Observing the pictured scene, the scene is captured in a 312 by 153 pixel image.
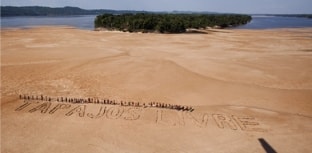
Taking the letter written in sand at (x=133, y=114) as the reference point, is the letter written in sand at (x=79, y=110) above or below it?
below

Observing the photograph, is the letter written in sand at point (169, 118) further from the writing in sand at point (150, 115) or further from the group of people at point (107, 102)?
the group of people at point (107, 102)

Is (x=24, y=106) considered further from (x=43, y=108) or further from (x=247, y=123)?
(x=247, y=123)

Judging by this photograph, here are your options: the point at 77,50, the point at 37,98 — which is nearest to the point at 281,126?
the point at 37,98

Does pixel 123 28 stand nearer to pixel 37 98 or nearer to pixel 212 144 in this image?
pixel 37 98

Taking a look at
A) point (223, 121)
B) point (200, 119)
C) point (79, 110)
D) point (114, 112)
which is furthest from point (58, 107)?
point (223, 121)

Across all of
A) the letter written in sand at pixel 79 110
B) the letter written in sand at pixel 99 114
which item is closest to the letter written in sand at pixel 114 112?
the letter written in sand at pixel 99 114

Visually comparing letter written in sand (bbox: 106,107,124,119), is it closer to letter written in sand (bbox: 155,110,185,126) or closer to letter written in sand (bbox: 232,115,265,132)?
letter written in sand (bbox: 155,110,185,126)
